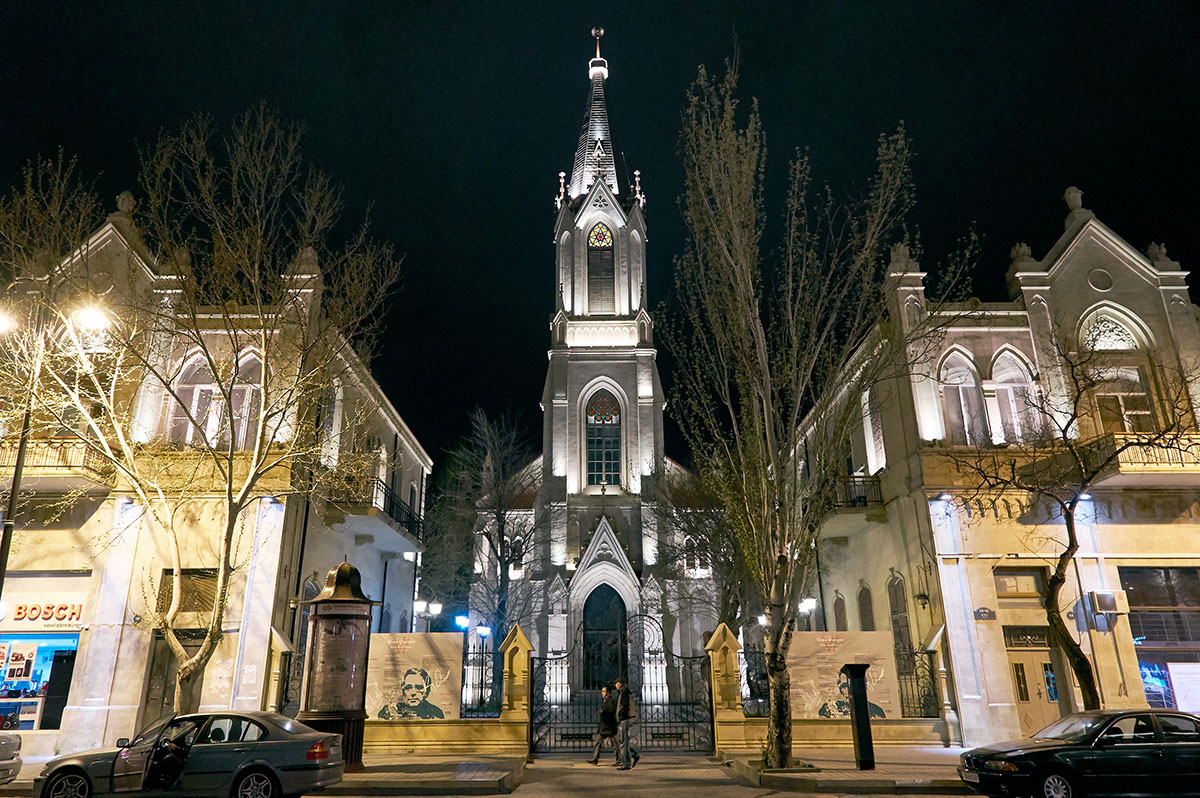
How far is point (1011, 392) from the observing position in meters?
20.8

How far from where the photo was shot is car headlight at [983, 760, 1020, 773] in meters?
9.99

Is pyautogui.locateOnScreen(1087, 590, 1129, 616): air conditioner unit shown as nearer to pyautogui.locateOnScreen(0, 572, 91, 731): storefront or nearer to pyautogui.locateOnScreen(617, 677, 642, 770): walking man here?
pyautogui.locateOnScreen(617, 677, 642, 770): walking man

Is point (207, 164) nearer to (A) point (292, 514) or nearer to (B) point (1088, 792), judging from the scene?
(A) point (292, 514)

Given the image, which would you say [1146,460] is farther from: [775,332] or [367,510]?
[367,510]

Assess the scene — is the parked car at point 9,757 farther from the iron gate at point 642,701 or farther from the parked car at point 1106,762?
the parked car at point 1106,762

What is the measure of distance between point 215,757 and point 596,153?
36612 mm

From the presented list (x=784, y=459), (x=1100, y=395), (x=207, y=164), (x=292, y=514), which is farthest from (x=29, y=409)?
(x=1100, y=395)

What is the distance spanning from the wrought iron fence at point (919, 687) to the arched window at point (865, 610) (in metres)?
4.38

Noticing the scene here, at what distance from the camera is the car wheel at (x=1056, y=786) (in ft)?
32.4

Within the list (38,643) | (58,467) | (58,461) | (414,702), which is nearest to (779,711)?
(414,702)

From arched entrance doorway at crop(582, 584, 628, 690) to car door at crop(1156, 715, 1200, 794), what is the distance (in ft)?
61.9

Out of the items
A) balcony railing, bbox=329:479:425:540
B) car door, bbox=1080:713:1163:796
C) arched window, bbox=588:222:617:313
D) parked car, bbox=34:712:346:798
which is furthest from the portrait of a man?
arched window, bbox=588:222:617:313

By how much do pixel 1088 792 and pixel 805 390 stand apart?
7550 millimetres

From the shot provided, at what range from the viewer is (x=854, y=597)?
2417 centimetres
